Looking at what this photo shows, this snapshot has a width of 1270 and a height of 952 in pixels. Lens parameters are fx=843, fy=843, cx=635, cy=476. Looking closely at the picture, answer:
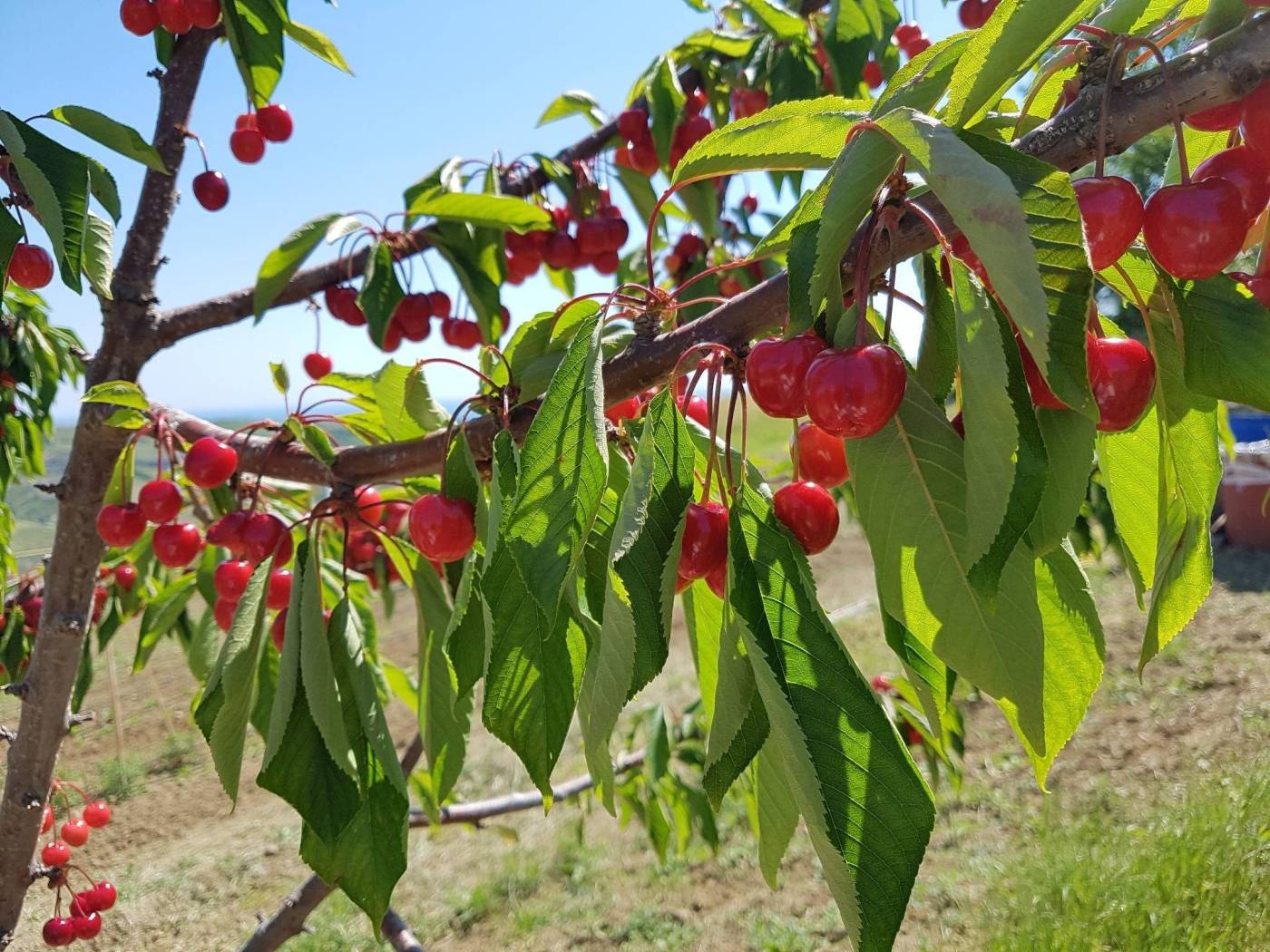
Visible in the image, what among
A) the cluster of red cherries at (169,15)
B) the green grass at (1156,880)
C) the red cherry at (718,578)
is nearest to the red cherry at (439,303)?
the cluster of red cherries at (169,15)

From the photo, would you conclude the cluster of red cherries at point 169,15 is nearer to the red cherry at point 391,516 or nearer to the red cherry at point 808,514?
the red cherry at point 391,516

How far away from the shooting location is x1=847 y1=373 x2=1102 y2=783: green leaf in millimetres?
575

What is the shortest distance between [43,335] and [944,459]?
3.12 meters

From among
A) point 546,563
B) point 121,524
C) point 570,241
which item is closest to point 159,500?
point 121,524

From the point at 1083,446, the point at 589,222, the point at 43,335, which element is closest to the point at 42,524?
the point at 43,335

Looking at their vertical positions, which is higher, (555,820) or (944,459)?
(944,459)

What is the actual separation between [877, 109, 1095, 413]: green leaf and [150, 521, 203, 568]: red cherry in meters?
1.63

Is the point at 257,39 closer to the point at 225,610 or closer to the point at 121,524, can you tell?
the point at 121,524

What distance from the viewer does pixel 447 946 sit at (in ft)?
10.8

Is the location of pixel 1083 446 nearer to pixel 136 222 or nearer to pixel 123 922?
pixel 136 222

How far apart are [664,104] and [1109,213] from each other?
4.91 feet

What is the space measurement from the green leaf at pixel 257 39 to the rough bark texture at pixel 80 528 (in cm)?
15

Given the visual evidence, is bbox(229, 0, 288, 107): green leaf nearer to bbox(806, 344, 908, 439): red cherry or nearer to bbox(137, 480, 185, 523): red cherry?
bbox(137, 480, 185, 523): red cherry

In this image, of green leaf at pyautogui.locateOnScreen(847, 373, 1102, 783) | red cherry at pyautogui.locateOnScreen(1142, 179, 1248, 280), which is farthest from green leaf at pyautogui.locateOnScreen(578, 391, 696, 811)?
red cherry at pyautogui.locateOnScreen(1142, 179, 1248, 280)
